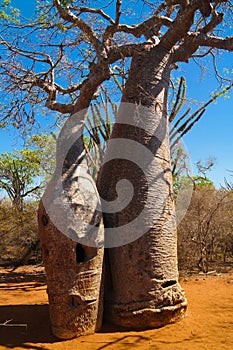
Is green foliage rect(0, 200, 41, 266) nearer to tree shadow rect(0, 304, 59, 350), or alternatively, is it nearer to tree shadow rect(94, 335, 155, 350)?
tree shadow rect(0, 304, 59, 350)

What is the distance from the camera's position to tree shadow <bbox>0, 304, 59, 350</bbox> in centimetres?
309

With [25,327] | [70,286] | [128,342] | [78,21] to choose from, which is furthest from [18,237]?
[128,342]

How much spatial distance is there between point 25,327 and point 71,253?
103cm

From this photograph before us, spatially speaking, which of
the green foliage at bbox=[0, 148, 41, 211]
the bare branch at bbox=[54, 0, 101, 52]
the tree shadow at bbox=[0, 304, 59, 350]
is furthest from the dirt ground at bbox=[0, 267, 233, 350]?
the green foliage at bbox=[0, 148, 41, 211]

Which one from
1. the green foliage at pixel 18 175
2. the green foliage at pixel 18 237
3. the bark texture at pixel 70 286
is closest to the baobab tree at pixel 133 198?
the bark texture at pixel 70 286

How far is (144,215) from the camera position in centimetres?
353

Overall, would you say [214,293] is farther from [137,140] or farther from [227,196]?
[227,196]

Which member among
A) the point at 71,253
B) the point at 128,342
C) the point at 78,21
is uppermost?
the point at 78,21

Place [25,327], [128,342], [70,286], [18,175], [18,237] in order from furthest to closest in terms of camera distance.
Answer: [18,175] < [18,237] < [25,327] < [70,286] < [128,342]

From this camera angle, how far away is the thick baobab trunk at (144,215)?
3.37m

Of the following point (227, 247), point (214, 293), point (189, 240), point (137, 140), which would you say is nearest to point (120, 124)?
point (137, 140)

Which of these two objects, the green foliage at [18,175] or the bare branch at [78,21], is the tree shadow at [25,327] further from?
the green foliage at [18,175]

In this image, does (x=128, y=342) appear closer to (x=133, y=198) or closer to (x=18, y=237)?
(x=133, y=198)

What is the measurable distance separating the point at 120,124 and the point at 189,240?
14.8 feet
